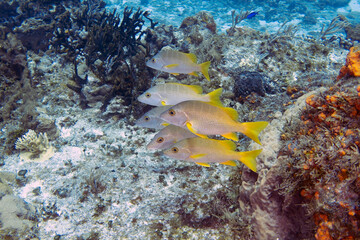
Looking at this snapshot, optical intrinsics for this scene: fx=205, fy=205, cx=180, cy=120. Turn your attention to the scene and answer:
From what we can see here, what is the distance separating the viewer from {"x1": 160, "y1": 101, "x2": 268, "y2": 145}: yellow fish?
7.00 feet

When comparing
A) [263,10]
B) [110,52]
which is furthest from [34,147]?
[263,10]

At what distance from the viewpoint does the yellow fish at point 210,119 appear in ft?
7.00

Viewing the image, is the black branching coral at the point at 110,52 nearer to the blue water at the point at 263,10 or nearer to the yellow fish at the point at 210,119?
the yellow fish at the point at 210,119

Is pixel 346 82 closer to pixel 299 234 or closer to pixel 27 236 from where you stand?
pixel 299 234

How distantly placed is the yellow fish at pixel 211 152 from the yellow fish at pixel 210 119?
135 mm

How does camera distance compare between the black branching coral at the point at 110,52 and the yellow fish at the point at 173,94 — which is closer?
the yellow fish at the point at 173,94

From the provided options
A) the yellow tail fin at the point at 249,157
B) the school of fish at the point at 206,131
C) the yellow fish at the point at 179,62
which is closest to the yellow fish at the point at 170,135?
the school of fish at the point at 206,131

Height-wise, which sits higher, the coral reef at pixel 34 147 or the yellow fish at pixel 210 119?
the yellow fish at pixel 210 119

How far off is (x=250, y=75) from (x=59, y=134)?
15.6ft

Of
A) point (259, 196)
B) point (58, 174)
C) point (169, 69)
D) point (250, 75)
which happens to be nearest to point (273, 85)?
point (250, 75)

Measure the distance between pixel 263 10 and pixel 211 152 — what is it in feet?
70.1

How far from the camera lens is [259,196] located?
2654mm

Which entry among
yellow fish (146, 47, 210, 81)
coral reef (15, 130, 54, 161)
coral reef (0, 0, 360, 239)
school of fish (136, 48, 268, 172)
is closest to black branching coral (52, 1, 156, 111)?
coral reef (0, 0, 360, 239)

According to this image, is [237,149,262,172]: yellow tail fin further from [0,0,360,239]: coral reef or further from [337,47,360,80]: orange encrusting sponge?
[337,47,360,80]: orange encrusting sponge
